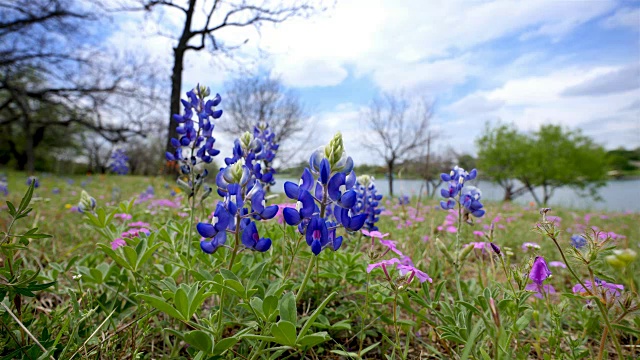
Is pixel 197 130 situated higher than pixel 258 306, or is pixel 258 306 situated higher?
pixel 197 130

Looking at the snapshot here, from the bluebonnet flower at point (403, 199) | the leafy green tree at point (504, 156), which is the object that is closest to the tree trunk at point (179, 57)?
the bluebonnet flower at point (403, 199)

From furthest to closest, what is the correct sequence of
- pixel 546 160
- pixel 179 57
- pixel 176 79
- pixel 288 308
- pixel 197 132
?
pixel 546 160 < pixel 179 57 < pixel 176 79 < pixel 197 132 < pixel 288 308

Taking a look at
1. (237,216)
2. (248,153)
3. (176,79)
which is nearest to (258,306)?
(237,216)

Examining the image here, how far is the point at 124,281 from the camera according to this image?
1.60 meters

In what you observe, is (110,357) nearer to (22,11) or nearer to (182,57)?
(182,57)

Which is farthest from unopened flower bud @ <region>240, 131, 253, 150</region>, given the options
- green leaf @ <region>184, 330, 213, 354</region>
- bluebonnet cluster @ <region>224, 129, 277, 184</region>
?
green leaf @ <region>184, 330, 213, 354</region>

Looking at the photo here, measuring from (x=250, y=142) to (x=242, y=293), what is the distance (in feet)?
2.94

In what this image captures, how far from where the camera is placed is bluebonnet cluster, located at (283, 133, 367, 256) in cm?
103

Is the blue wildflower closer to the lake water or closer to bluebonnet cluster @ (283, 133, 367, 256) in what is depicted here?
bluebonnet cluster @ (283, 133, 367, 256)

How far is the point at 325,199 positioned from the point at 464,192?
116 cm

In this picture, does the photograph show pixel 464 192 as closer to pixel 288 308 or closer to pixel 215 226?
pixel 288 308

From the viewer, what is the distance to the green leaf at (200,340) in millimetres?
941

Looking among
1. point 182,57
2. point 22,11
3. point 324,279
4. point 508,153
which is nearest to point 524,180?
point 508,153

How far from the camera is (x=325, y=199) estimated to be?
1.07m
